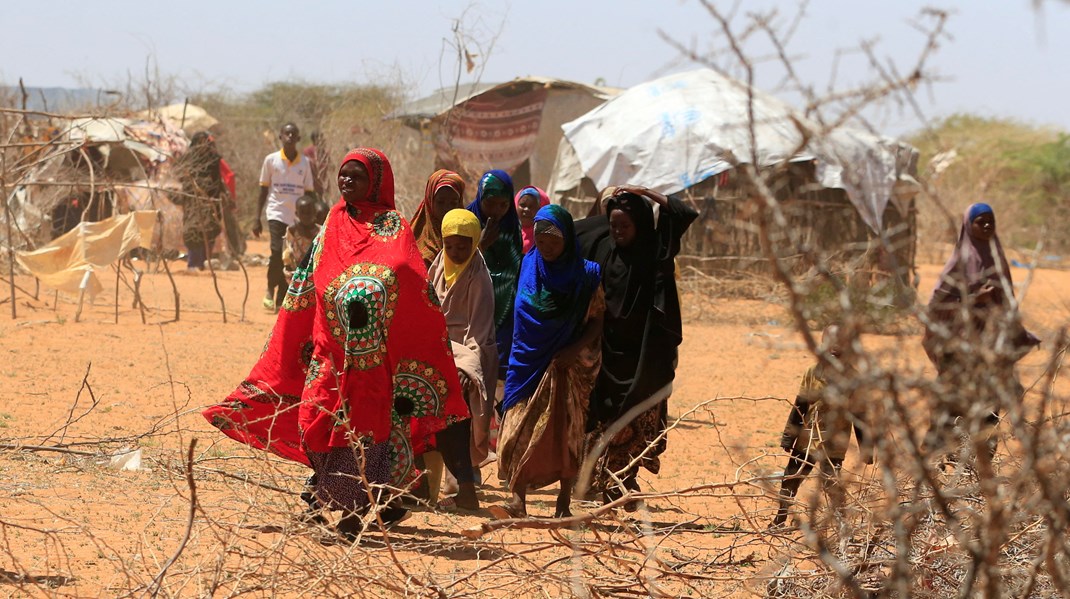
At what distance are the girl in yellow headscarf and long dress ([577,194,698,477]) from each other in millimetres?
552

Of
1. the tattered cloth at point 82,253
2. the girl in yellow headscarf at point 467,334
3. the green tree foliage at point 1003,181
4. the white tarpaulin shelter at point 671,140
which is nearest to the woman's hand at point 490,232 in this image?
the girl in yellow headscarf at point 467,334

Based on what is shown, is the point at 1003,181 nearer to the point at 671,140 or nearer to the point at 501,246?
the point at 671,140

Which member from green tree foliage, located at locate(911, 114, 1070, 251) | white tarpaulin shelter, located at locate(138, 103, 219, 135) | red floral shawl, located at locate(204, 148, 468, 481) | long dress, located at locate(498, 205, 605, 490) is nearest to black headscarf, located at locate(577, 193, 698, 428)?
long dress, located at locate(498, 205, 605, 490)

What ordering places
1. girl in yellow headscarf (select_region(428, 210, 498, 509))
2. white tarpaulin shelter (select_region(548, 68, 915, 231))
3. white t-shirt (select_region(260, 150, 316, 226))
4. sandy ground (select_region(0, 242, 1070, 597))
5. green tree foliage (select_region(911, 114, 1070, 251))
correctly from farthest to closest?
green tree foliage (select_region(911, 114, 1070, 251))
white tarpaulin shelter (select_region(548, 68, 915, 231))
white t-shirt (select_region(260, 150, 316, 226))
girl in yellow headscarf (select_region(428, 210, 498, 509))
sandy ground (select_region(0, 242, 1070, 597))

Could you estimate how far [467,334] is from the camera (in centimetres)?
605

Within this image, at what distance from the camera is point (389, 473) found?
5.14 metres

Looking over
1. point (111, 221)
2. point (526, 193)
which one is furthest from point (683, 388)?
point (111, 221)

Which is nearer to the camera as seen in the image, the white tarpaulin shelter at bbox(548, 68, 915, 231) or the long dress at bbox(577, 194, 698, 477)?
the long dress at bbox(577, 194, 698, 477)

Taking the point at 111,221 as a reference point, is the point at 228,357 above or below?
below

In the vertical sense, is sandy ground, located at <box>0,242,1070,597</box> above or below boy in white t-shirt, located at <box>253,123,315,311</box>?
below

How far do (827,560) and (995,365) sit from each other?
1.60 feet

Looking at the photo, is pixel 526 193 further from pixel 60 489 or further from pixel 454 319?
A: pixel 60 489

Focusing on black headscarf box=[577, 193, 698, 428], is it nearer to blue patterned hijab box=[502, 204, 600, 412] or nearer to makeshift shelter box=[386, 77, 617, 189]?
blue patterned hijab box=[502, 204, 600, 412]

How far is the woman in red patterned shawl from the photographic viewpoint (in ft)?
16.5
